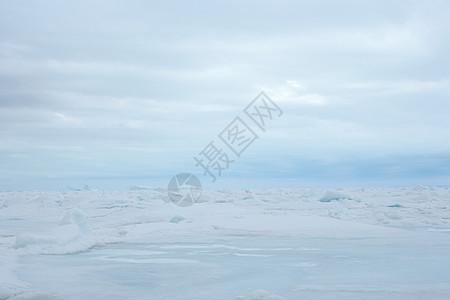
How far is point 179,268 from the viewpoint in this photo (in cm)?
532

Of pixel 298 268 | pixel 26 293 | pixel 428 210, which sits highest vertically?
pixel 428 210

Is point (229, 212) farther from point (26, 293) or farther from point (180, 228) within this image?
point (26, 293)

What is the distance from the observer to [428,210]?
48.9 feet

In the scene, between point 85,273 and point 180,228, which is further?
point 180,228

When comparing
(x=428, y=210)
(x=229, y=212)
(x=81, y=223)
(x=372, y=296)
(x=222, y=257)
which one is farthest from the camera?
(x=428, y=210)

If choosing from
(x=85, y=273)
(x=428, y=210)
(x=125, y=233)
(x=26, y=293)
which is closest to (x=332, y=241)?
(x=125, y=233)

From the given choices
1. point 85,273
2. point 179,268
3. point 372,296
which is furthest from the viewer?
point 179,268

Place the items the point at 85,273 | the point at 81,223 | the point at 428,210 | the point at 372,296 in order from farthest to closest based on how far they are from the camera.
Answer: the point at 428,210, the point at 81,223, the point at 85,273, the point at 372,296

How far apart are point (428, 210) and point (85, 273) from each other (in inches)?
518

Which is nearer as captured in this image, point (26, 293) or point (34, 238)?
point (26, 293)

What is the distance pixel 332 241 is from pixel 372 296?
4.29 metres

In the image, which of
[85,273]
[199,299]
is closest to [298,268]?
[199,299]

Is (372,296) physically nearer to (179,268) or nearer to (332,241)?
(179,268)

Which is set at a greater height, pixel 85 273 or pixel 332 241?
pixel 332 241
